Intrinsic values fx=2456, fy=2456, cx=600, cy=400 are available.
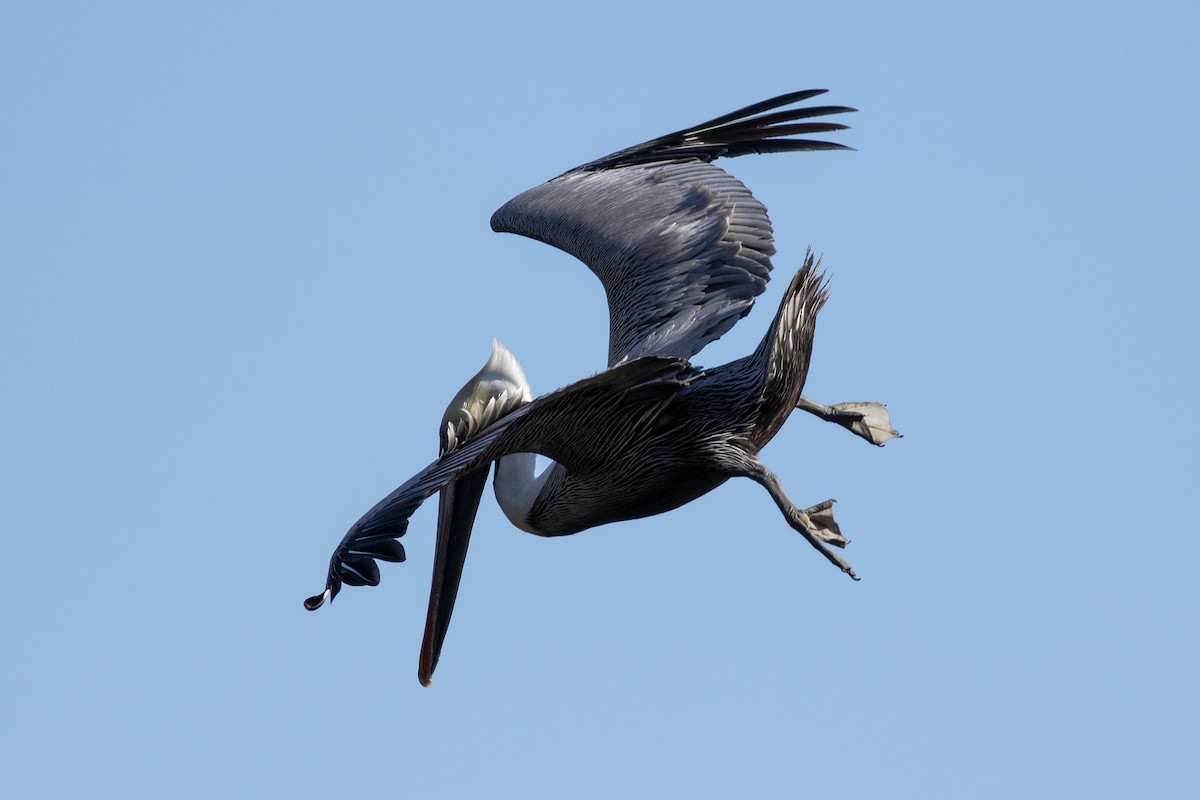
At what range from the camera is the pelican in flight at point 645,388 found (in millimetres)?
11906

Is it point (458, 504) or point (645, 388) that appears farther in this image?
point (458, 504)

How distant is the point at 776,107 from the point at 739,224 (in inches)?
70.2

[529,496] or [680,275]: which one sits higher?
[680,275]

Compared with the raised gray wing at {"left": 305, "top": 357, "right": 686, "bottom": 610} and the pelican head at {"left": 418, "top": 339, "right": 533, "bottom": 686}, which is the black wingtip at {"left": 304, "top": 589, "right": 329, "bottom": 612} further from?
the pelican head at {"left": 418, "top": 339, "right": 533, "bottom": 686}

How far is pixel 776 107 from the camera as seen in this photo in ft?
53.0

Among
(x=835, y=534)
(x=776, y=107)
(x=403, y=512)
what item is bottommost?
(x=835, y=534)

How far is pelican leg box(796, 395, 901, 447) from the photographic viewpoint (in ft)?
46.9

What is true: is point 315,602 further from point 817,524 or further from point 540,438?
point 817,524

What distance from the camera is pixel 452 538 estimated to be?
14.2m

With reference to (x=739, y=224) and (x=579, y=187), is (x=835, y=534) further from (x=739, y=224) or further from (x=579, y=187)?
(x=579, y=187)

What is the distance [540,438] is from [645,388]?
59 cm

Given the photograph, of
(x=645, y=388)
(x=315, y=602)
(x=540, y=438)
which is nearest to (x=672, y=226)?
(x=645, y=388)

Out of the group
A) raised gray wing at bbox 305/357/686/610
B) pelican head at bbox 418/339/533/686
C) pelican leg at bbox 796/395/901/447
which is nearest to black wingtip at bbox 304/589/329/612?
raised gray wing at bbox 305/357/686/610

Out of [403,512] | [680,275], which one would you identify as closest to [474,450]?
[403,512]
